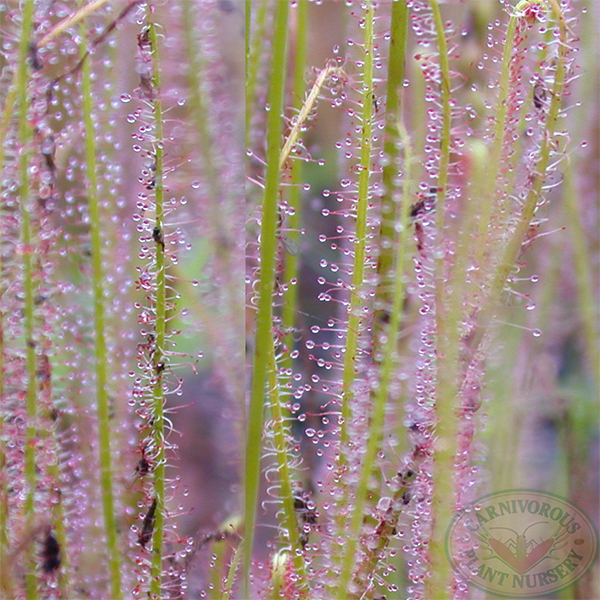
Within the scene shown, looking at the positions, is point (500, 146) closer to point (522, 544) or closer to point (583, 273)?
point (583, 273)

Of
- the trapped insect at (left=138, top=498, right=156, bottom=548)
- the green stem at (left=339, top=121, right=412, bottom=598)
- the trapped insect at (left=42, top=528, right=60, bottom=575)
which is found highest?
the green stem at (left=339, top=121, right=412, bottom=598)

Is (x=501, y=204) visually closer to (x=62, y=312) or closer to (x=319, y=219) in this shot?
(x=319, y=219)

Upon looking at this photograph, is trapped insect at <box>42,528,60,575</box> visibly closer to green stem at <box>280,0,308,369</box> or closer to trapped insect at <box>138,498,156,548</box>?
trapped insect at <box>138,498,156,548</box>

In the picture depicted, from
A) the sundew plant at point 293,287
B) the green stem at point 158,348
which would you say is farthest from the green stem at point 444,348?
the green stem at point 158,348

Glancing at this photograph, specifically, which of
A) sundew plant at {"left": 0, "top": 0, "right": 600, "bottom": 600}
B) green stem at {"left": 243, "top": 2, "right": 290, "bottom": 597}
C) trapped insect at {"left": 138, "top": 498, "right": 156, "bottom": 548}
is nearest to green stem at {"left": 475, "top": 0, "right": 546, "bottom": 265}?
sundew plant at {"left": 0, "top": 0, "right": 600, "bottom": 600}

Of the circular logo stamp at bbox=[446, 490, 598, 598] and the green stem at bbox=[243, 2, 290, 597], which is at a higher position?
the green stem at bbox=[243, 2, 290, 597]

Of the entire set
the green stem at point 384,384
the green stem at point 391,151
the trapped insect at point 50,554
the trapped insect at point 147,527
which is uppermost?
the green stem at point 391,151

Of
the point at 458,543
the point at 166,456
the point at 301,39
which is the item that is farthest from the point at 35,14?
the point at 458,543

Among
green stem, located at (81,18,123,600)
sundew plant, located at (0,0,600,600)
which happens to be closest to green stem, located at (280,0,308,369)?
sundew plant, located at (0,0,600,600)

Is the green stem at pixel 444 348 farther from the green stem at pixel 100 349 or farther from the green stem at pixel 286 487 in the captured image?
the green stem at pixel 100 349
